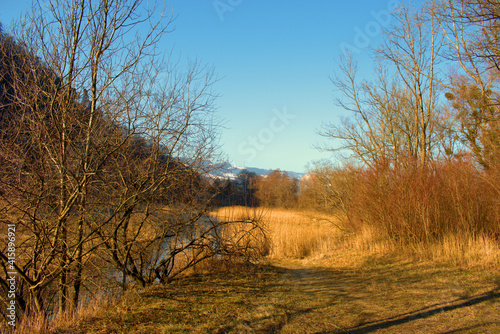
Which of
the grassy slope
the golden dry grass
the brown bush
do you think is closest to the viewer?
the grassy slope

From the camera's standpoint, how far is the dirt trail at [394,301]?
12.6ft

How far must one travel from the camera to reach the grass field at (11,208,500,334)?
3.82 meters

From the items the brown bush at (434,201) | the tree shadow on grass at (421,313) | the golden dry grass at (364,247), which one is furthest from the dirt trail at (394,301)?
the brown bush at (434,201)

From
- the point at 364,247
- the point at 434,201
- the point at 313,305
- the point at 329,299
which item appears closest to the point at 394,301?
the point at 329,299

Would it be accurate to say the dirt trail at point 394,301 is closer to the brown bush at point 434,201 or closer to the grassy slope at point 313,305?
the grassy slope at point 313,305

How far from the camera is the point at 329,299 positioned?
16.5 feet

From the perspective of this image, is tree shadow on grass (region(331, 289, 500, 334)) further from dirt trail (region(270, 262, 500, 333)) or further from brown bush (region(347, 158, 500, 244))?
brown bush (region(347, 158, 500, 244))

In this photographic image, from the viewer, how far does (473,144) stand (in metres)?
11.1

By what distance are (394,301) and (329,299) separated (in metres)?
1.00

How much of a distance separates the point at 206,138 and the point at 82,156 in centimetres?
245

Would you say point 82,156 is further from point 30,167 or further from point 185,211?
point 185,211

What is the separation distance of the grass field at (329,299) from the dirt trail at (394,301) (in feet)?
0.04

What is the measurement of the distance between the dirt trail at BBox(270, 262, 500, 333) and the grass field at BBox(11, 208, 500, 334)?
13 mm

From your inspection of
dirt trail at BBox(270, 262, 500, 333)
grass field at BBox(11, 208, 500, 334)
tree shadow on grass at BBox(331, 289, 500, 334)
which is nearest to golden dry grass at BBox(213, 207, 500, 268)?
grass field at BBox(11, 208, 500, 334)
